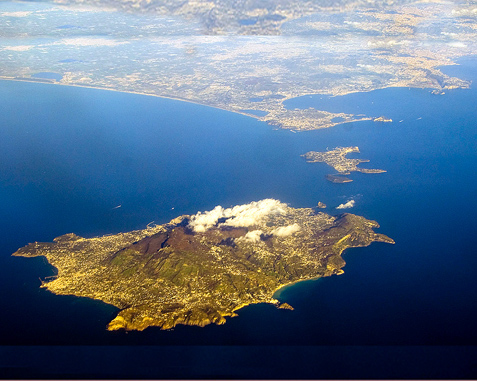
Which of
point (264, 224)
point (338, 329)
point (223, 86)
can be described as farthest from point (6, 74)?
point (338, 329)

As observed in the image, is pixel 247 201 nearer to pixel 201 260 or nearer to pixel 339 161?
pixel 201 260

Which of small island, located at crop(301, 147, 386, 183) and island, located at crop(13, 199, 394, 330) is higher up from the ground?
island, located at crop(13, 199, 394, 330)

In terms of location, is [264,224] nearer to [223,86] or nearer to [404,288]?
[404,288]

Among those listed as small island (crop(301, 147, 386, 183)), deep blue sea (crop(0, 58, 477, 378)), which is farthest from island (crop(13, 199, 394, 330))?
small island (crop(301, 147, 386, 183))

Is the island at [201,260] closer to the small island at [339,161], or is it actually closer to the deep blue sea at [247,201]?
the deep blue sea at [247,201]

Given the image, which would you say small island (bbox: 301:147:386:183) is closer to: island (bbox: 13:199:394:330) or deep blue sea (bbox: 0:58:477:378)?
deep blue sea (bbox: 0:58:477:378)

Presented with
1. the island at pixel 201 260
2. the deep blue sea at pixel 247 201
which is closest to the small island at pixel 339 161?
the deep blue sea at pixel 247 201

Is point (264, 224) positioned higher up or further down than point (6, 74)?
further down

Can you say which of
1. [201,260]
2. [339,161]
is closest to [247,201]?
[201,260]
